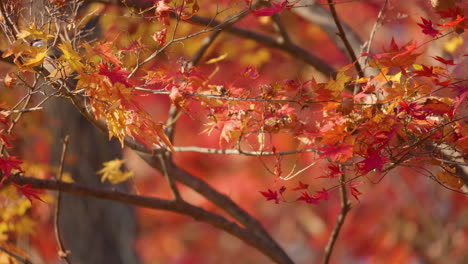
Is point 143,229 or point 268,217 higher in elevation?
point 268,217

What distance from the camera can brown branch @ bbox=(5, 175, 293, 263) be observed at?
2328 mm

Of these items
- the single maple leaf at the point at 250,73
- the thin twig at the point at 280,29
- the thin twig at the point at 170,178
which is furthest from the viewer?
the thin twig at the point at 280,29

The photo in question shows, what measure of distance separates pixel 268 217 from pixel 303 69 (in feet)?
8.00

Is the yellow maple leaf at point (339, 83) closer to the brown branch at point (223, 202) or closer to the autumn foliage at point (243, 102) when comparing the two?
the autumn foliage at point (243, 102)

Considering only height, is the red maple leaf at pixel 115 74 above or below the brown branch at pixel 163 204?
above

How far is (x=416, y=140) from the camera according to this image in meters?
1.86

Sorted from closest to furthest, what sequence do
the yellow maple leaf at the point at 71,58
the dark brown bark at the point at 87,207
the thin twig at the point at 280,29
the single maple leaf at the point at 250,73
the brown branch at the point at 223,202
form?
the yellow maple leaf at the point at 71,58 < the single maple leaf at the point at 250,73 < the brown branch at the point at 223,202 < the thin twig at the point at 280,29 < the dark brown bark at the point at 87,207

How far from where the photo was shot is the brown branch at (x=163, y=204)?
2.33 meters

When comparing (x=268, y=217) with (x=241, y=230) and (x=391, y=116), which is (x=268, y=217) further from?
(x=391, y=116)

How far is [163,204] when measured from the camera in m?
2.47

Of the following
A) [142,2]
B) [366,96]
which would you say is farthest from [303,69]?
[366,96]

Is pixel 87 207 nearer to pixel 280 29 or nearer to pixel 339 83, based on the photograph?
pixel 280 29

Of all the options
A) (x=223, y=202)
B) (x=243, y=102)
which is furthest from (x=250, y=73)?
(x=223, y=202)

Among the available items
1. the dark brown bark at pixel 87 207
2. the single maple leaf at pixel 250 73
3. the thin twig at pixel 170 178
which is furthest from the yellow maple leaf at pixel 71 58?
the dark brown bark at pixel 87 207
